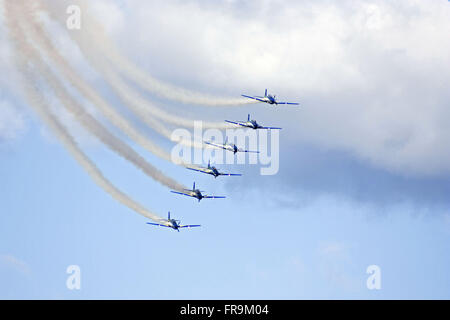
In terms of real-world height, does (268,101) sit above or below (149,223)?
above

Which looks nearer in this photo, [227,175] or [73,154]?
[73,154]

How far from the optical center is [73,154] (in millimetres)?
88188
